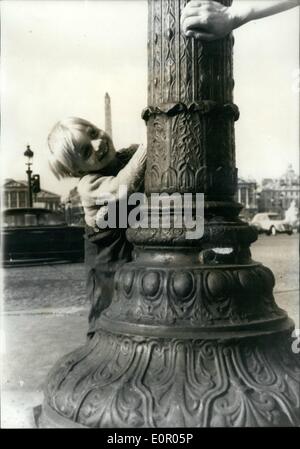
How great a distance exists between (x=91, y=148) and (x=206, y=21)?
949mm

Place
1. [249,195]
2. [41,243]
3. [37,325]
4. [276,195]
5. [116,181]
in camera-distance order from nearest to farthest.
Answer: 1. [116,181]
2. [37,325]
3. [41,243]
4. [249,195]
5. [276,195]

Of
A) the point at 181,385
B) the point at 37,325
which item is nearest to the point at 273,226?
the point at 37,325

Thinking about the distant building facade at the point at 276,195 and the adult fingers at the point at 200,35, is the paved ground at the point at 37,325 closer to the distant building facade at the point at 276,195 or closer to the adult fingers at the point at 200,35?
the adult fingers at the point at 200,35

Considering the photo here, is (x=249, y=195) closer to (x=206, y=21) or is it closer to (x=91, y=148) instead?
(x=91, y=148)

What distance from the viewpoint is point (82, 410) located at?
2.42m

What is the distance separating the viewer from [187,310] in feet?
8.29

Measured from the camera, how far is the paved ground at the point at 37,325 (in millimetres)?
3562

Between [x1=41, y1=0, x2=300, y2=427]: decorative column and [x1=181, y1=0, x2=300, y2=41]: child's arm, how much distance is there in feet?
0.18

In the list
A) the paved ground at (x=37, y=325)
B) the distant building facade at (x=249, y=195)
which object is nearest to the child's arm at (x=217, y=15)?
the paved ground at (x=37, y=325)

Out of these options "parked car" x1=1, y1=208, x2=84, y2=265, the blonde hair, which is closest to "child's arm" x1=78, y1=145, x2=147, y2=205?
the blonde hair

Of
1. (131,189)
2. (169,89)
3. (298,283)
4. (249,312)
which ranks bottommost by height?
(298,283)

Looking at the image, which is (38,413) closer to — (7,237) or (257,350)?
(257,350)
